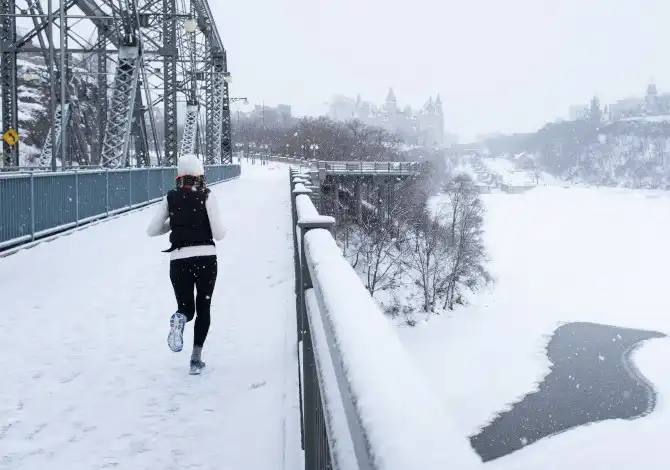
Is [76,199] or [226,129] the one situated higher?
[226,129]

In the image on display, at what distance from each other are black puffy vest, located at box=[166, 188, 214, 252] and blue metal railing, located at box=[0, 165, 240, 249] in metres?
6.86

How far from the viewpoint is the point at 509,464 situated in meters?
21.7

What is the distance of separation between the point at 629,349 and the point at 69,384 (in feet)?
121

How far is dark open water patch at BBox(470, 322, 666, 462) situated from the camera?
24.3 meters

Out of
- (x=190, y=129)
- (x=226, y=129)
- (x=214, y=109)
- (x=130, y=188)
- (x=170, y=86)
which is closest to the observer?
(x=130, y=188)

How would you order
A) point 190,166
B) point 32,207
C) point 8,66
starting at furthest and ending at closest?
point 8,66, point 32,207, point 190,166

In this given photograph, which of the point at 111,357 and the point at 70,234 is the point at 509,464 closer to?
the point at 70,234

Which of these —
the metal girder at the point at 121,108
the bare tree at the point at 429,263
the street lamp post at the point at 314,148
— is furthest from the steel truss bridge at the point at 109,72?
the street lamp post at the point at 314,148

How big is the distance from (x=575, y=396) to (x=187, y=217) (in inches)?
1072

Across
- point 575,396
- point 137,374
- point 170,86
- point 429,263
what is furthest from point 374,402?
point 429,263

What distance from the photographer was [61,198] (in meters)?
12.9

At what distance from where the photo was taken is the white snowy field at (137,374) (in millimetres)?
3586

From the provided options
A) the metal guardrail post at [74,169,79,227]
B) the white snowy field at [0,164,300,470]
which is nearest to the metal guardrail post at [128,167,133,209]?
the metal guardrail post at [74,169,79,227]

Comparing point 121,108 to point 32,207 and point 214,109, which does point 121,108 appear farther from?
point 214,109
